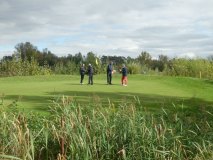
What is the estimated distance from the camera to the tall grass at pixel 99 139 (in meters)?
8.86

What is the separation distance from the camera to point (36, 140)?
9.52 metres

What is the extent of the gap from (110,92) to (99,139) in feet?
49.7

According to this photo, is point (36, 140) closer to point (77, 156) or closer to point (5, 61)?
point (77, 156)

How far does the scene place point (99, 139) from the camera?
9.32 meters

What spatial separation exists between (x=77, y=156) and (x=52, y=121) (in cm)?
157

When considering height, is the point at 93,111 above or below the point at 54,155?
above

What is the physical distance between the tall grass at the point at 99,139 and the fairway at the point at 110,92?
1.50m

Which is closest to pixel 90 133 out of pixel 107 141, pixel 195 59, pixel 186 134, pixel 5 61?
pixel 107 141

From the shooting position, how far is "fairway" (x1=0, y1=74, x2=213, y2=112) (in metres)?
17.5

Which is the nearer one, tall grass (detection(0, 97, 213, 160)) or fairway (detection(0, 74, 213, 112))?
tall grass (detection(0, 97, 213, 160))

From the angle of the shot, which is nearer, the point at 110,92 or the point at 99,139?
the point at 99,139

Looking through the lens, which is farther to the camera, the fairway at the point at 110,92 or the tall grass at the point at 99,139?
the fairway at the point at 110,92

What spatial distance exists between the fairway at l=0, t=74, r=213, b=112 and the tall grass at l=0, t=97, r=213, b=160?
1503mm

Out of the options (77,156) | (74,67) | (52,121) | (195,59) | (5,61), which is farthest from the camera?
(74,67)
